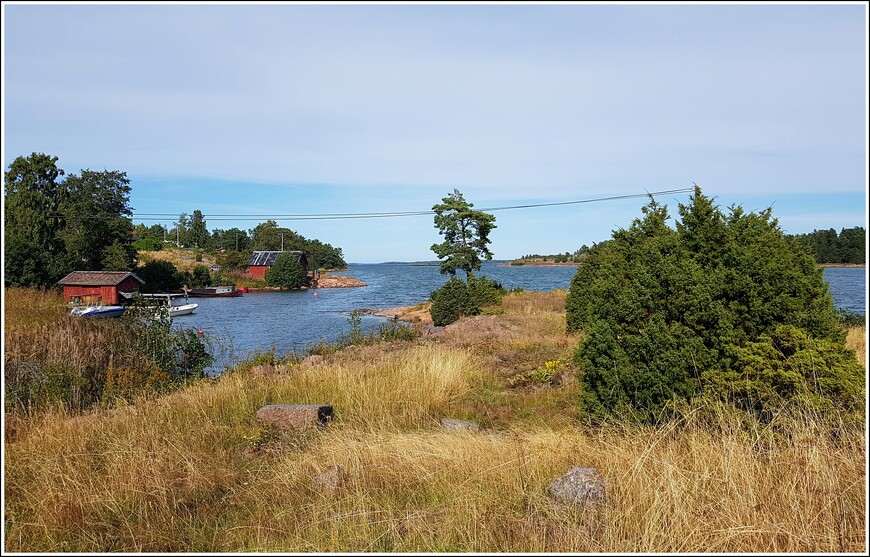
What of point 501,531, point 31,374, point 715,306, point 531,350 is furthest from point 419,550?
point 531,350

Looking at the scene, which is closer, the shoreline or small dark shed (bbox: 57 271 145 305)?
small dark shed (bbox: 57 271 145 305)

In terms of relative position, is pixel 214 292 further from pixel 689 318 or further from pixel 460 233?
pixel 689 318

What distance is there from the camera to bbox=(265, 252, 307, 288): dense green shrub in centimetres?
6582

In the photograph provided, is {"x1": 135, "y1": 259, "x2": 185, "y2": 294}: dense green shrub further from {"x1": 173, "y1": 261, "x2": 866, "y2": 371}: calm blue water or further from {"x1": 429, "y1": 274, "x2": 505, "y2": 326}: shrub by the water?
{"x1": 429, "y1": 274, "x2": 505, "y2": 326}: shrub by the water

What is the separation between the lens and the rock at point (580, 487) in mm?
3752

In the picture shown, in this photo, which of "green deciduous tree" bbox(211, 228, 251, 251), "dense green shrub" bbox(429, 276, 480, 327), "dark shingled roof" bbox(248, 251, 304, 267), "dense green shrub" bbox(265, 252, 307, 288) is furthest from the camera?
"green deciduous tree" bbox(211, 228, 251, 251)

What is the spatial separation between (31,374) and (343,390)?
4578mm

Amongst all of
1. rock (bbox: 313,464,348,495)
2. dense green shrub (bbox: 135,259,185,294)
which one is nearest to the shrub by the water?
rock (bbox: 313,464,348,495)

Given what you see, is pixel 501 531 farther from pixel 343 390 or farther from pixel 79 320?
pixel 79 320

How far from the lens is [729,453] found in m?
4.10

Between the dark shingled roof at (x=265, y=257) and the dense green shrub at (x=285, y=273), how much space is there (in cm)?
292

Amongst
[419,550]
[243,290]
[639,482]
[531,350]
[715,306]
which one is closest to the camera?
[419,550]

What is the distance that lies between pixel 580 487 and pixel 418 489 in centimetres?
117

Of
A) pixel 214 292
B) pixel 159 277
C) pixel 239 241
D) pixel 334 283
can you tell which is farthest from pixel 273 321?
pixel 239 241
